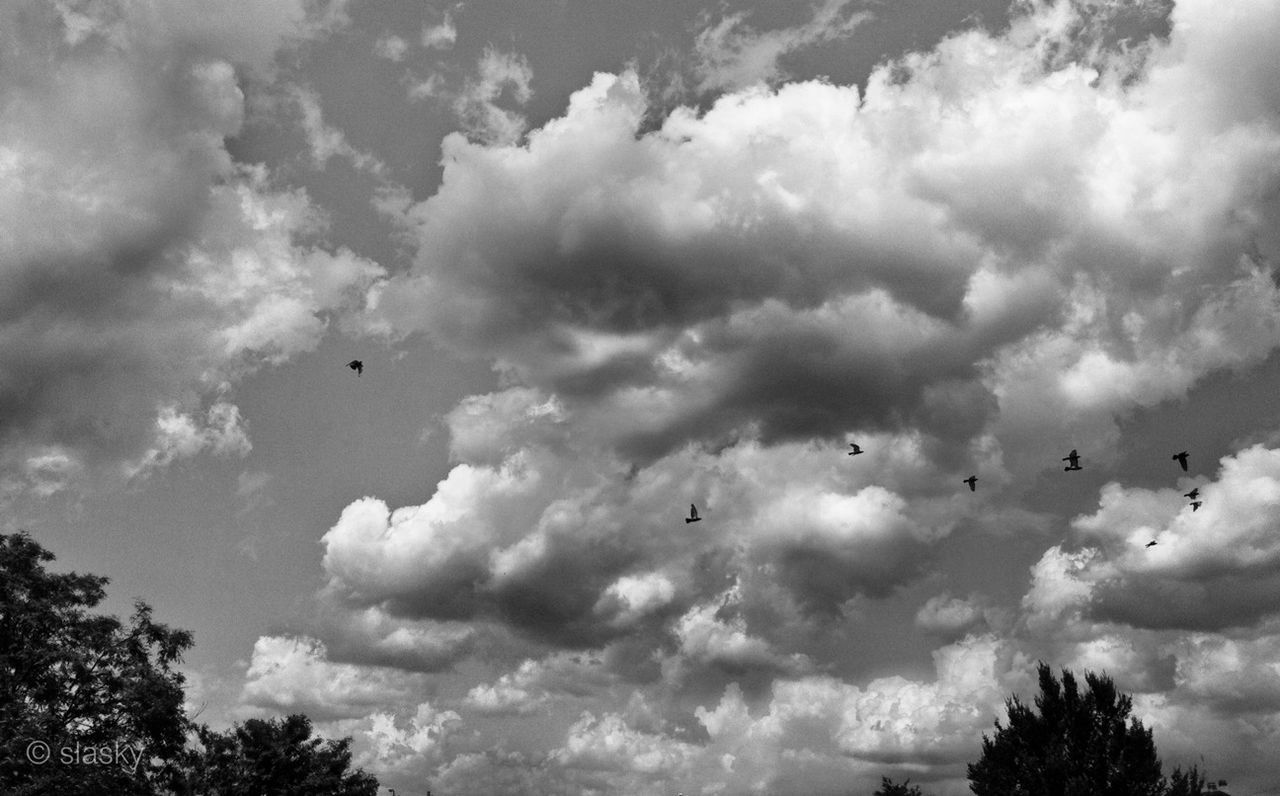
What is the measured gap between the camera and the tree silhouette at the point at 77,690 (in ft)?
133

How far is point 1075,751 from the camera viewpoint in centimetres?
5628

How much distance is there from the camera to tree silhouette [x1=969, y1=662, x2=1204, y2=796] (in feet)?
177

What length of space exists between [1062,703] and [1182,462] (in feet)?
68.9

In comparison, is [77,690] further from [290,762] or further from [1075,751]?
A: [1075,751]

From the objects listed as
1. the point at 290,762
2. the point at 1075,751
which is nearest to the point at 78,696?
the point at 290,762

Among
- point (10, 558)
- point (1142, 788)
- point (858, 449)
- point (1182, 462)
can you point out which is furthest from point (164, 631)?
point (1142, 788)

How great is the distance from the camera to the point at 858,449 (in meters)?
48.8

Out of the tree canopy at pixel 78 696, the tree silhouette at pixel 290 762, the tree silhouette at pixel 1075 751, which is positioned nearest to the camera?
the tree canopy at pixel 78 696

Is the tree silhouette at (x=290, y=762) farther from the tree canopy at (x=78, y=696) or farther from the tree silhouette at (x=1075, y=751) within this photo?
the tree silhouette at (x=1075, y=751)

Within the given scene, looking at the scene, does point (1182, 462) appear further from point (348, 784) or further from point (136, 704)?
point (348, 784)

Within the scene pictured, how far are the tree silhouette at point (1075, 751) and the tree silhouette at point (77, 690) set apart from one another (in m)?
43.9

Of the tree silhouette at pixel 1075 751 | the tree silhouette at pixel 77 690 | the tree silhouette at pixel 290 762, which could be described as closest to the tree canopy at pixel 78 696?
the tree silhouette at pixel 77 690

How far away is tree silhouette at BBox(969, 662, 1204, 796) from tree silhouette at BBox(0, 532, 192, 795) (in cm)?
4394

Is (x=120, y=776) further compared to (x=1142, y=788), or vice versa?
(x=1142, y=788)
